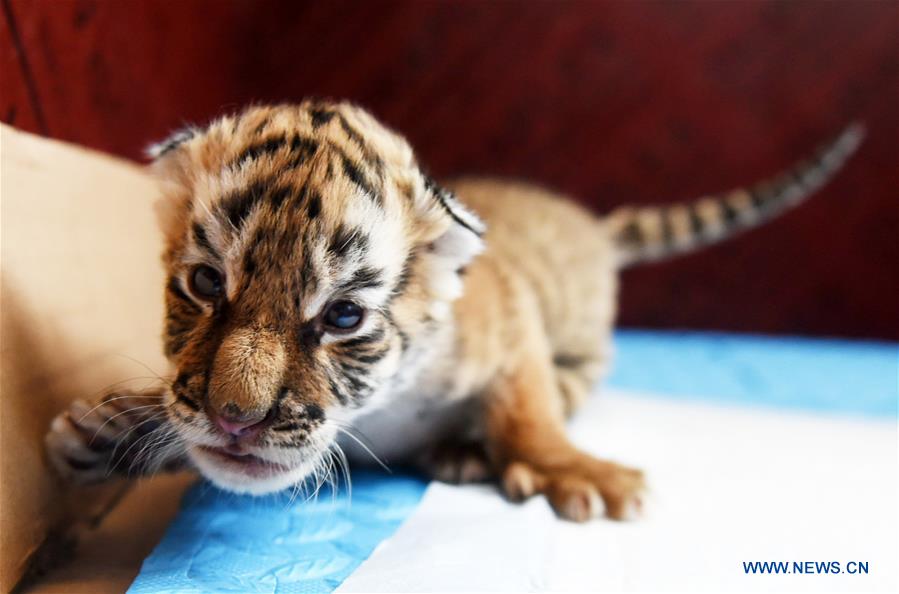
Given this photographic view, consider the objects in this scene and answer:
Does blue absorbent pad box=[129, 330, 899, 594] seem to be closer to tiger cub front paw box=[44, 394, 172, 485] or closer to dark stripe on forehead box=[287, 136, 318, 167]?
tiger cub front paw box=[44, 394, 172, 485]

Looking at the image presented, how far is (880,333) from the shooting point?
2.72 m

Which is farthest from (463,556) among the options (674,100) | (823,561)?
(674,100)

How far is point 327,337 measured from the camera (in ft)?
3.46

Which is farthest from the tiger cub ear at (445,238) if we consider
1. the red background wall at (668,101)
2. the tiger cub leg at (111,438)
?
the red background wall at (668,101)

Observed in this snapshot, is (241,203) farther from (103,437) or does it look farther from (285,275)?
(103,437)

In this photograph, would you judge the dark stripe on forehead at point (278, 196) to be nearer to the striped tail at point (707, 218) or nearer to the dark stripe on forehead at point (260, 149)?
the dark stripe on forehead at point (260, 149)

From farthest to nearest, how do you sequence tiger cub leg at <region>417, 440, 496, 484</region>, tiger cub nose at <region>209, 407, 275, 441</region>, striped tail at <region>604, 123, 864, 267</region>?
striped tail at <region>604, 123, 864, 267</region> < tiger cub leg at <region>417, 440, 496, 484</region> < tiger cub nose at <region>209, 407, 275, 441</region>

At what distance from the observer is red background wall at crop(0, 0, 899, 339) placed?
2.60m

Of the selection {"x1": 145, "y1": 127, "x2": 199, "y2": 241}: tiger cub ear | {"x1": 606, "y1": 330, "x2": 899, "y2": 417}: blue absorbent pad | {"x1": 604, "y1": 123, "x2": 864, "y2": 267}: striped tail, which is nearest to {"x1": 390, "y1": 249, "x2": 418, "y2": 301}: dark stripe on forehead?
{"x1": 145, "y1": 127, "x2": 199, "y2": 241}: tiger cub ear

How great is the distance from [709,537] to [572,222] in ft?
3.81

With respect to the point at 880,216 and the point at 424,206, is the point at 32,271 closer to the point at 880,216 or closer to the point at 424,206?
the point at 424,206

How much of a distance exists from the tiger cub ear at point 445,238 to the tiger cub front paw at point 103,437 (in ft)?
1.56

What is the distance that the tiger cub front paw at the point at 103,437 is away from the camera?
43.8 inches

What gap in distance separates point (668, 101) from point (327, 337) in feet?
6.77
